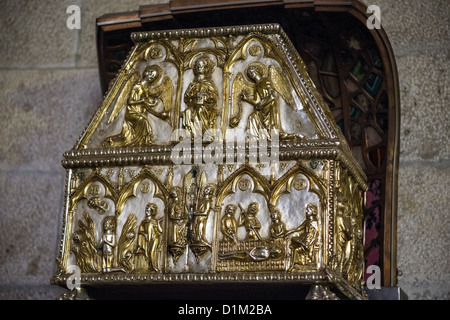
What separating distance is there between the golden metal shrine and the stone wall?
2.56 ft

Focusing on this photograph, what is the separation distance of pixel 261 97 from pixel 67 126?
6.88 feet

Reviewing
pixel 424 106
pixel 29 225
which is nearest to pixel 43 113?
pixel 29 225

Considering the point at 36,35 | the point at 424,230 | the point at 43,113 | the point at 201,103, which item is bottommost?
the point at 424,230

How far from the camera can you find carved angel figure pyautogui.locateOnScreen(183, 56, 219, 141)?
5.66 m

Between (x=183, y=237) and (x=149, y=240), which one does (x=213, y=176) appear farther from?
(x=149, y=240)

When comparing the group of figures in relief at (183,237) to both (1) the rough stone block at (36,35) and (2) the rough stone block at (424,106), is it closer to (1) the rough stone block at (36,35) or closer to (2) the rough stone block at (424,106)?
(2) the rough stone block at (424,106)

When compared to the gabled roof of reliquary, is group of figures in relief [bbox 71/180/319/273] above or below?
below

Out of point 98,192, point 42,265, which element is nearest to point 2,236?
point 42,265

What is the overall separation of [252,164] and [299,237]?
474 mm

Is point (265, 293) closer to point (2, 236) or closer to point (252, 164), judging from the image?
point (252, 164)

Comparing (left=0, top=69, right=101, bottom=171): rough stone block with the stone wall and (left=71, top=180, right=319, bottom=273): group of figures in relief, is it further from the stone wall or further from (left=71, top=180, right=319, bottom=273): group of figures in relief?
(left=71, top=180, right=319, bottom=273): group of figures in relief

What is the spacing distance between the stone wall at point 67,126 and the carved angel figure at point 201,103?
1.56 m

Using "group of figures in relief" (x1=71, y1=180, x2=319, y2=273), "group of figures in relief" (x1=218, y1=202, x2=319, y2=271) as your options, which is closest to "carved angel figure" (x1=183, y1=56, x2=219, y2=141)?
"group of figures in relief" (x1=71, y1=180, x2=319, y2=273)

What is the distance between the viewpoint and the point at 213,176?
558 centimetres
